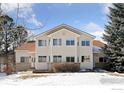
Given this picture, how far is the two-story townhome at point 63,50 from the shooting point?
952 cm

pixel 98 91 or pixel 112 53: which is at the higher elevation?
pixel 112 53

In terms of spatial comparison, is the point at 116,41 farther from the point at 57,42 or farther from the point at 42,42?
the point at 42,42

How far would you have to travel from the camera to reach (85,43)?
981 cm

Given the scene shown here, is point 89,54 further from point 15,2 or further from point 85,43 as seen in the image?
point 15,2

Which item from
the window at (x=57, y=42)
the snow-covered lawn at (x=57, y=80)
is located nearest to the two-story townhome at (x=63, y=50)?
the window at (x=57, y=42)

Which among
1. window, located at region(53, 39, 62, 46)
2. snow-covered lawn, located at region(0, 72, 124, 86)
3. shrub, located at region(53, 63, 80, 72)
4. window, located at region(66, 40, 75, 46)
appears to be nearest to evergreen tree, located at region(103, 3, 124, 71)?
shrub, located at region(53, 63, 80, 72)

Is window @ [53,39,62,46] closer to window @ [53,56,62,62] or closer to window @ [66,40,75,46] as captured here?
window @ [66,40,75,46]

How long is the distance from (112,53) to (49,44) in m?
2.33

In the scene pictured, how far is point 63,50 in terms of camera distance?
965cm

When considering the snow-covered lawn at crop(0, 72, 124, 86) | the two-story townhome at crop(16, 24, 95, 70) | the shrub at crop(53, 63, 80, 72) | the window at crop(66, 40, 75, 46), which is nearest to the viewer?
the snow-covered lawn at crop(0, 72, 124, 86)

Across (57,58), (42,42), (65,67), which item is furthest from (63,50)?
(65,67)

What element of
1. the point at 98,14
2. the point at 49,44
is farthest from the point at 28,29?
the point at 49,44

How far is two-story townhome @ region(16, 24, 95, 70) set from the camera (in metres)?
9.52

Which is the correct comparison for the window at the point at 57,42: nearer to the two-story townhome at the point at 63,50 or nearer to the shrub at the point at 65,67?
the two-story townhome at the point at 63,50
